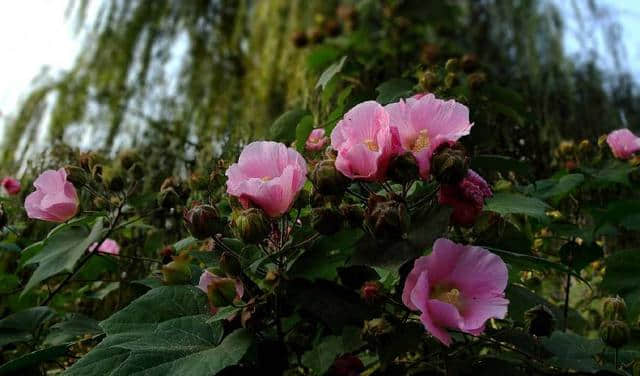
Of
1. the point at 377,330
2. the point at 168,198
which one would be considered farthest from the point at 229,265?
the point at 168,198

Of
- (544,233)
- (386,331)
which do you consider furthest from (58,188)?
(544,233)

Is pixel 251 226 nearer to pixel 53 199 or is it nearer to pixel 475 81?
pixel 53 199

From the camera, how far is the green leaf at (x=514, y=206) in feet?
1.79

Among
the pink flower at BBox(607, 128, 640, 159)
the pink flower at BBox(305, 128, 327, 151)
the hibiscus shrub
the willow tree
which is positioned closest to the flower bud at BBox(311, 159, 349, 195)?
the hibiscus shrub

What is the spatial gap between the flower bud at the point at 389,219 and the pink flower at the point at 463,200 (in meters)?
0.05

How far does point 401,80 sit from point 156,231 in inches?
17.9

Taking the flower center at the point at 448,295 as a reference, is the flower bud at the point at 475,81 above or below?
above

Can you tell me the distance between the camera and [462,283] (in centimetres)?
48

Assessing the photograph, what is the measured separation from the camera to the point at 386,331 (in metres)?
0.49

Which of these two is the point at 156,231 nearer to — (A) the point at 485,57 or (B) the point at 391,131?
(B) the point at 391,131

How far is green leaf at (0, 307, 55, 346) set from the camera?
754 millimetres

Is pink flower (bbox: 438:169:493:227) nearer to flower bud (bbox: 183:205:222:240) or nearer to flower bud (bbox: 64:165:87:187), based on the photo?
flower bud (bbox: 183:205:222:240)

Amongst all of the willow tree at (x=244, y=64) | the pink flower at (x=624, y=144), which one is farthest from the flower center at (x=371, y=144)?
the willow tree at (x=244, y=64)

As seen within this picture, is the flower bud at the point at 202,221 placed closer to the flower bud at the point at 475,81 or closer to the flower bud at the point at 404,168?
the flower bud at the point at 404,168
